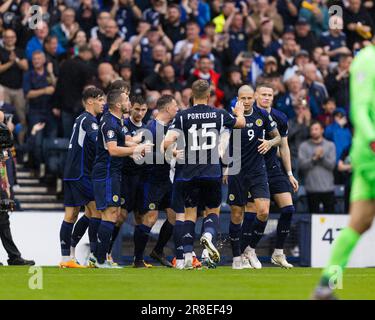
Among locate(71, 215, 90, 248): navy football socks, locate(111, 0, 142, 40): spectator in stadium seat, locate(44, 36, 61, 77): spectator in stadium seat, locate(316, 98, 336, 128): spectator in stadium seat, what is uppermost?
locate(111, 0, 142, 40): spectator in stadium seat

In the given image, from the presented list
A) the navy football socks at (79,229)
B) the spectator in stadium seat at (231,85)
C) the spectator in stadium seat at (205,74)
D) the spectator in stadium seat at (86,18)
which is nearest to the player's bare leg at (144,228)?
the navy football socks at (79,229)

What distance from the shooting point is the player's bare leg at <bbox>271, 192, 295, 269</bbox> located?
1653 cm

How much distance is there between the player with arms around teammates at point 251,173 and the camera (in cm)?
1605

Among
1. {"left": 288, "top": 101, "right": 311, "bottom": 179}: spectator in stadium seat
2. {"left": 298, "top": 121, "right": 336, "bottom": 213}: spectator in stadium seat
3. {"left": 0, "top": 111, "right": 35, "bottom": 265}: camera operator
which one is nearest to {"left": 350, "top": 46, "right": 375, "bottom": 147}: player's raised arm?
{"left": 0, "top": 111, "right": 35, "bottom": 265}: camera operator

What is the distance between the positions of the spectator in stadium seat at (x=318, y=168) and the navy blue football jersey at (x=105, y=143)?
6.14m

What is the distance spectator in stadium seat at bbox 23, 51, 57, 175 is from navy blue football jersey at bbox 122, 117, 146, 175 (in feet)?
14.7

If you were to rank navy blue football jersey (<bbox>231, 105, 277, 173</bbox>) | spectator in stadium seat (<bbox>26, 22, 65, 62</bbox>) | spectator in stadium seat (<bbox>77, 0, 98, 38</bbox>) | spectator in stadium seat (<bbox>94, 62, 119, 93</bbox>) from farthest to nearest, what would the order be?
spectator in stadium seat (<bbox>77, 0, 98, 38</bbox>), spectator in stadium seat (<bbox>26, 22, 65, 62</bbox>), spectator in stadium seat (<bbox>94, 62, 119, 93</bbox>), navy blue football jersey (<bbox>231, 105, 277, 173</bbox>)

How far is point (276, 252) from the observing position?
16812 millimetres

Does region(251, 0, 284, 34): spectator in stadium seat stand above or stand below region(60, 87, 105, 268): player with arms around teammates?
above

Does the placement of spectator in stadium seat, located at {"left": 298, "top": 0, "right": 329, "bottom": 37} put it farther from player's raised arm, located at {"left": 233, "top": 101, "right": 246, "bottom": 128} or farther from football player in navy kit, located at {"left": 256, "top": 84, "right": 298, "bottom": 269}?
player's raised arm, located at {"left": 233, "top": 101, "right": 246, "bottom": 128}

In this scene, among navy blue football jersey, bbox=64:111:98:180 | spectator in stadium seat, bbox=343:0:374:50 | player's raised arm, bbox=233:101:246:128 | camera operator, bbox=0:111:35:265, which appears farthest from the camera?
spectator in stadium seat, bbox=343:0:374:50

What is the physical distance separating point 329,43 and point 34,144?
7.58 m

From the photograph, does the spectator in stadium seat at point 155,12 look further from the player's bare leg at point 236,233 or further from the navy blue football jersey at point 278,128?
the player's bare leg at point 236,233
